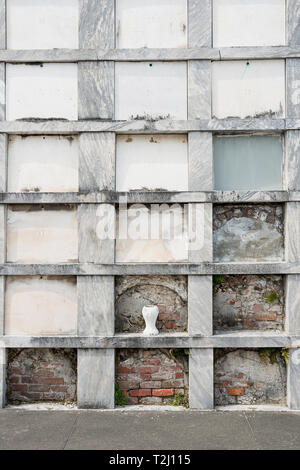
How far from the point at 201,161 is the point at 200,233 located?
0.70 m

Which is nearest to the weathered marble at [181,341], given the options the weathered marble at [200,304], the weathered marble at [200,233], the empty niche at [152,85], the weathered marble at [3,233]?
the weathered marble at [200,304]

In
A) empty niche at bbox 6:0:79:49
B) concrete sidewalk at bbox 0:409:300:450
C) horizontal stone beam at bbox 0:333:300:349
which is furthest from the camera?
empty niche at bbox 6:0:79:49

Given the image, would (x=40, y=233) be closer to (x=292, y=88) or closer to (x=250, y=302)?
(x=250, y=302)

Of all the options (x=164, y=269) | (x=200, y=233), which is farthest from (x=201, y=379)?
(x=200, y=233)

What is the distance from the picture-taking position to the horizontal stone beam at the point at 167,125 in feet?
12.5

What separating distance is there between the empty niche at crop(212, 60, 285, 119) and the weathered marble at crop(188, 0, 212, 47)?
251 mm

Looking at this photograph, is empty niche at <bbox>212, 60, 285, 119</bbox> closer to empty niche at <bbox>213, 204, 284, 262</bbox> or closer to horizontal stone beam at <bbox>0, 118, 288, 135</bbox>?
horizontal stone beam at <bbox>0, 118, 288, 135</bbox>

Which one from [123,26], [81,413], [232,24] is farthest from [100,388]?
[232,24]

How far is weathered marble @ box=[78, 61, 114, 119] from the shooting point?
3.84m

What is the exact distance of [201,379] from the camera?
3.79 metres

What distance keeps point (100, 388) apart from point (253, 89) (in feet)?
10.8

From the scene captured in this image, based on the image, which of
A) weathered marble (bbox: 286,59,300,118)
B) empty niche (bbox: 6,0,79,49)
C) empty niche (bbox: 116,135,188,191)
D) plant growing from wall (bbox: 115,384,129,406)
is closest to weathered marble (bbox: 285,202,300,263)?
weathered marble (bbox: 286,59,300,118)

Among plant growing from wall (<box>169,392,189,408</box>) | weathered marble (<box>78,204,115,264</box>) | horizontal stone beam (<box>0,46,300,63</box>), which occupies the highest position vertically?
horizontal stone beam (<box>0,46,300,63</box>)

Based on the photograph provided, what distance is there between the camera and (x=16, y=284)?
3902 millimetres
